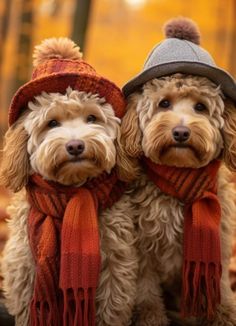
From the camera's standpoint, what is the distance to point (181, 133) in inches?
120

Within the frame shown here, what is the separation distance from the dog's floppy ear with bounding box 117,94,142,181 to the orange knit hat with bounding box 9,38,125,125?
0.22 feet

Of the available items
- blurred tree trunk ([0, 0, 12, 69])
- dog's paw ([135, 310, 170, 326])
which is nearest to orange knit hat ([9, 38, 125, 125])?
dog's paw ([135, 310, 170, 326])

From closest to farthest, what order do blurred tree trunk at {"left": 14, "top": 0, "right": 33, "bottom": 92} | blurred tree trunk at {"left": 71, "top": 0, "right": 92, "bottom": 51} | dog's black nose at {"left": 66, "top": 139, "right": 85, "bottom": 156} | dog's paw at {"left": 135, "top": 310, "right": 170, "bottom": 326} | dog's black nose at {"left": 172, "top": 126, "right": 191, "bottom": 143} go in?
dog's black nose at {"left": 66, "top": 139, "right": 85, "bottom": 156} < dog's black nose at {"left": 172, "top": 126, "right": 191, "bottom": 143} < dog's paw at {"left": 135, "top": 310, "right": 170, "bottom": 326} < blurred tree trunk at {"left": 71, "top": 0, "right": 92, "bottom": 51} < blurred tree trunk at {"left": 14, "top": 0, "right": 33, "bottom": 92}

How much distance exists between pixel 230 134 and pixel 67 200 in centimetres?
98

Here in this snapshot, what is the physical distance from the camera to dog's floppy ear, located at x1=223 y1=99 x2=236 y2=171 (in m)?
3.24

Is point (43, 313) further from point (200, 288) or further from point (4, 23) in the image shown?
point (4, 23)

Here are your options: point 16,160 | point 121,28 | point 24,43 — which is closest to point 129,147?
Answer: point 16,160

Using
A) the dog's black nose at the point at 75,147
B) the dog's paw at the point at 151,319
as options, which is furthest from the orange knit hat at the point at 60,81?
the dog's paw at the point at 151,319

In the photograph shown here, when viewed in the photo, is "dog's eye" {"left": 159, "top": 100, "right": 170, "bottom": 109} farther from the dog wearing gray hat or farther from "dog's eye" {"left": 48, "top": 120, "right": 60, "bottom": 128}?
"dog's eye" {"left": 48, "top": 120, "right": 60, "bottom": 128}

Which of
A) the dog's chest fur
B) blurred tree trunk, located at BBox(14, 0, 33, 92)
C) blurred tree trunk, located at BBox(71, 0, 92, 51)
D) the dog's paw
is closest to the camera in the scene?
the dog's chest fur

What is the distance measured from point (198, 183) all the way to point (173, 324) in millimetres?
999

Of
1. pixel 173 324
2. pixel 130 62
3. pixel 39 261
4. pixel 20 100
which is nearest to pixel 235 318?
pixel 173 324

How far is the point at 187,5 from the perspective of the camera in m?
15.0

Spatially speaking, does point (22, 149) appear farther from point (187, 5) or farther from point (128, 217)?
point (187, 5)
